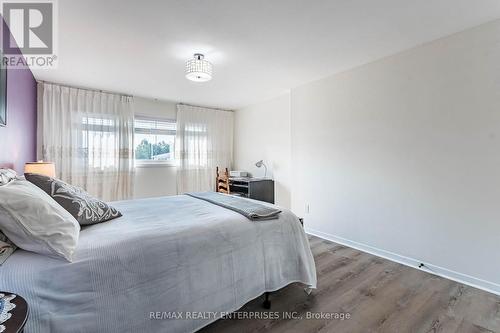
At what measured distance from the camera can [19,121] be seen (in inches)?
103

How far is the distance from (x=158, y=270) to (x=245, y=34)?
210 centimetres

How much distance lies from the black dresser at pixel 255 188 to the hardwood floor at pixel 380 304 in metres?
1.97

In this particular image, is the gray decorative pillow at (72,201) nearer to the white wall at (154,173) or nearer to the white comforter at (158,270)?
the white comforter at (158,270)

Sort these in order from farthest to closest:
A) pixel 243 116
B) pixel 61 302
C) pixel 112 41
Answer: pixel 243 116 → pixel 112 41 → pixel 61 302

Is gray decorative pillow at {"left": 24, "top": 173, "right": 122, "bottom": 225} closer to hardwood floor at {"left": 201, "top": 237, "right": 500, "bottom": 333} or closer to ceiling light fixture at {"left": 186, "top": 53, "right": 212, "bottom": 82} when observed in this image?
hardwood floor at {"left": 201, "top": 237, "right": 500, "bottom": 333}

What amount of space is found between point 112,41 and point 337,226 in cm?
341

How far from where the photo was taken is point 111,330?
1131mm

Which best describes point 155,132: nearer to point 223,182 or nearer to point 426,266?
point 223,182

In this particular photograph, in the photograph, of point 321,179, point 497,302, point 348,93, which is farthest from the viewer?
point 321,179

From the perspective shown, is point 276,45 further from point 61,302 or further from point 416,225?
point 61,302

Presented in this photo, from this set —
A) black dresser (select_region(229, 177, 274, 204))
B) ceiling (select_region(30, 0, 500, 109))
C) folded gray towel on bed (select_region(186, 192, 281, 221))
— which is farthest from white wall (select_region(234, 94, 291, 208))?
folded gray towel on bed (select_region(186, 192, 281, 221))

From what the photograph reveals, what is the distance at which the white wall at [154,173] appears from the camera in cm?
434

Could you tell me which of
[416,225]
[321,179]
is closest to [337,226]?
[321,179]

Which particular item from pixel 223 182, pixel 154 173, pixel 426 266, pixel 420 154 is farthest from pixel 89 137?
pixel 426 266
